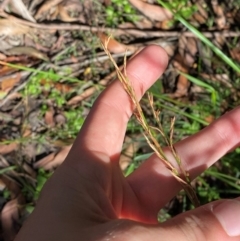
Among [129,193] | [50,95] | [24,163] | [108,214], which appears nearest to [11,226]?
[24,163]

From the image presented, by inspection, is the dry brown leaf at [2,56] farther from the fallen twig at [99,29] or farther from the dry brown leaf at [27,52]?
the fallen twig at [99,29]

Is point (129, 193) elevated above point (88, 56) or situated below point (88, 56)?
below

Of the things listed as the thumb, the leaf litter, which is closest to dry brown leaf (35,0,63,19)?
the leaf litter

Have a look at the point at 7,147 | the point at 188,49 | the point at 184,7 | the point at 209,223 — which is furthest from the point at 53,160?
the point at 209,223

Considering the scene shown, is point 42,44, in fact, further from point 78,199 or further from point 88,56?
point 78,199

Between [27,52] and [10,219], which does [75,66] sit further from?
[10,219]

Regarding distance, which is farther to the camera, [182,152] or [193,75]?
[193,75]

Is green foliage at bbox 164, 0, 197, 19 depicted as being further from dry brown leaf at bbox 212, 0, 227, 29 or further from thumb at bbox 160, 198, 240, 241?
thumb at bbox 160, 198, 240, 241
